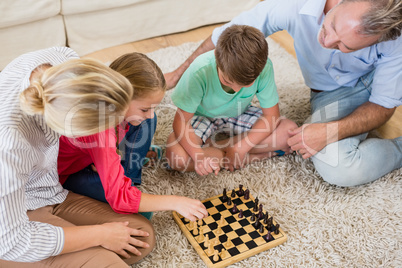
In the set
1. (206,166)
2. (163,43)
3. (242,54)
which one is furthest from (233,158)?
(163,43)

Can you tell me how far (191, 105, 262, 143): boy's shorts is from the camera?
1.67 meters

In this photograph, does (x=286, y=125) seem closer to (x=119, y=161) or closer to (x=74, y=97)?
(x=119, y=161)

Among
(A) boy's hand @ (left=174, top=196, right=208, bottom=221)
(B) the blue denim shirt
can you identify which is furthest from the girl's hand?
(B) the blue denim shirt

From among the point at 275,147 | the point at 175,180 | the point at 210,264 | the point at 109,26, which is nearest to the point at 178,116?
the point at 175,180

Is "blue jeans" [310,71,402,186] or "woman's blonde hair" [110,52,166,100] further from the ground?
"woman's blonde hair" [110,52,166,100]

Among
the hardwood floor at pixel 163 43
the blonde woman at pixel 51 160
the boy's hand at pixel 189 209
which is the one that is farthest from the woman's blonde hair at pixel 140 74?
the hardwood floor at pixel 163 43

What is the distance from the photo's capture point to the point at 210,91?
5.00ft

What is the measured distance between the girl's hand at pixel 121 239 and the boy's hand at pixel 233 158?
0.51m

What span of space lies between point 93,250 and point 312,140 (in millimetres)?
861

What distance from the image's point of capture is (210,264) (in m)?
1.26

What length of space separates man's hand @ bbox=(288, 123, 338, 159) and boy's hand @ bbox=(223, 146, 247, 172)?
0.20m

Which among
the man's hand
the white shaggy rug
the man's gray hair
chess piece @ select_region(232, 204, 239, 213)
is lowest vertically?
the white shaggy rug

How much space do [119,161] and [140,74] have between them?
0.26 metres

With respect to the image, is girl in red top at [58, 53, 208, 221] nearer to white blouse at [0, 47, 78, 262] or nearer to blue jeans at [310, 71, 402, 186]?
white blouse at [0, 47, 78, 262]
